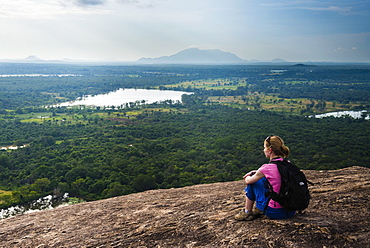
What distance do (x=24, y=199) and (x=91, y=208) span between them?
2672cm

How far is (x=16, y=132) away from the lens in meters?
64.2

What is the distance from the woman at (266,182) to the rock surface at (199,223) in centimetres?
16

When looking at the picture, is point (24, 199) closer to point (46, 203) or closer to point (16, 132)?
point (46, 203)

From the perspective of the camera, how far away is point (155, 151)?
158 ft

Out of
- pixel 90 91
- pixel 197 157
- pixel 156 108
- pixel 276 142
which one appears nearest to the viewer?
pixel 276 142

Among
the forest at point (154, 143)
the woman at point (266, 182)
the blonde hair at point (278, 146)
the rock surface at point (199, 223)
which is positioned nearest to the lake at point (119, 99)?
the forest at point (154, 143)

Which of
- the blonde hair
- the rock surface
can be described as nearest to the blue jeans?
the rock surface

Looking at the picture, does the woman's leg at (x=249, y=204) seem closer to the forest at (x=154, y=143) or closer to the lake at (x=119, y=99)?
the forest at (x=154, y=143)

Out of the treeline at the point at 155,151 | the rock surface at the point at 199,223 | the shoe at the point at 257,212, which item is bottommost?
the treeline at the point at 155,151

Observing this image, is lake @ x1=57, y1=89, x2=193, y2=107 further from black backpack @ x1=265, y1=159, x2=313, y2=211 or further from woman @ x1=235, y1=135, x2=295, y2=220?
black backpack @ x1=265, y1=159, x2=313, y2=211

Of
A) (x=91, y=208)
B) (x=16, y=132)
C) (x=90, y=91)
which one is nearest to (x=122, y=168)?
(x=91, y=208)

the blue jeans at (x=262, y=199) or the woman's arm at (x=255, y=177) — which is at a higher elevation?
the woman's arm at (x=255, y=177)

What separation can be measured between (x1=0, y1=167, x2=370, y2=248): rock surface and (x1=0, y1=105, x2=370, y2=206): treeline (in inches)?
862

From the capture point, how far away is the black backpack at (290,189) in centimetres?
428
